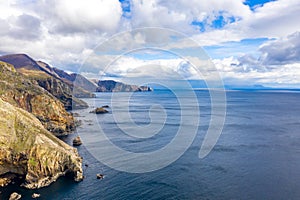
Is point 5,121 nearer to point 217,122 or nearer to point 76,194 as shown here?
point 76,194

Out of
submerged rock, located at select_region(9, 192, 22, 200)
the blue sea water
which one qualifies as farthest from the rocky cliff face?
submerged rock, located at select_region(9, 192, 22, 200)

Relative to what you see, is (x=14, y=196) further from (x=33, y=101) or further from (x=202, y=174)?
(x=33, y=101)

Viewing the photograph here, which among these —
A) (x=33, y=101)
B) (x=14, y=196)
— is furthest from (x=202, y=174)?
(x=33, y=101)

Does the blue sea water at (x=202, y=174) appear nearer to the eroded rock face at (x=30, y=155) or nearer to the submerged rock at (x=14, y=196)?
the submerged rock at (x=14, y=196)

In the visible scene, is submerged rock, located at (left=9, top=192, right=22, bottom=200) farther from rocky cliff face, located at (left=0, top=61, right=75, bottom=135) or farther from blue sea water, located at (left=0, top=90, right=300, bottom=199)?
rocky cliff face, located at (left=0, top=61, right=75, bottom=135)

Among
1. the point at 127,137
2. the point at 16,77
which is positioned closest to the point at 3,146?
the point at 127,137

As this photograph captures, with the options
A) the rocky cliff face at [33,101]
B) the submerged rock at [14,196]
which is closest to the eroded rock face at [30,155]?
the submerged rock at [14,196]
